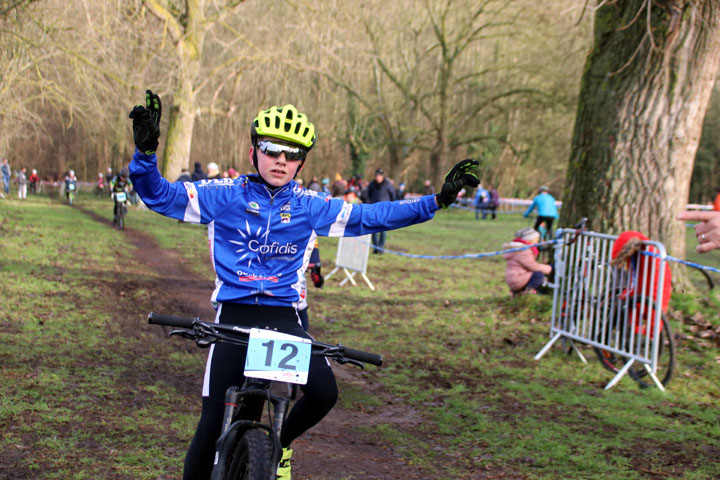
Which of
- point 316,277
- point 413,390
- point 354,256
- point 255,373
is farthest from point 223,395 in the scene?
point 354,256

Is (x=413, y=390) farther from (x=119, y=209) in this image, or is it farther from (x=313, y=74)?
(x=313, y=74)

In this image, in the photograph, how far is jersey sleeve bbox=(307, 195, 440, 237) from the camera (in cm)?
400

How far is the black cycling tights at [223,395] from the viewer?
3578mm

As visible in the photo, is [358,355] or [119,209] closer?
[358,355]

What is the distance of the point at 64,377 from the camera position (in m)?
6.47

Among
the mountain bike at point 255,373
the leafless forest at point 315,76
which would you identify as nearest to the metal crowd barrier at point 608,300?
the leafless forest at point 315,76

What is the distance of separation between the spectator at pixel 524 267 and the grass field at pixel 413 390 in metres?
0.33

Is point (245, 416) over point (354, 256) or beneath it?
beneath

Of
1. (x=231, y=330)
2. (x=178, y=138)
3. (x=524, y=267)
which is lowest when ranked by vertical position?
(x=524, y=267)

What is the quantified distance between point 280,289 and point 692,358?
6272 mm

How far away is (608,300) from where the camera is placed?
7.85m

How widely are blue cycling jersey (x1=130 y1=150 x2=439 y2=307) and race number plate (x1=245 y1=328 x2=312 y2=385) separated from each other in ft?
1.64

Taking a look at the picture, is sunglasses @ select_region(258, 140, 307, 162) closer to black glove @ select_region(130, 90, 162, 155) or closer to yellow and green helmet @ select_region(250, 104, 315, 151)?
yellow and green helmet @ select_region(250, 104, 315, 151)

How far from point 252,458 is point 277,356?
0.47 metres
